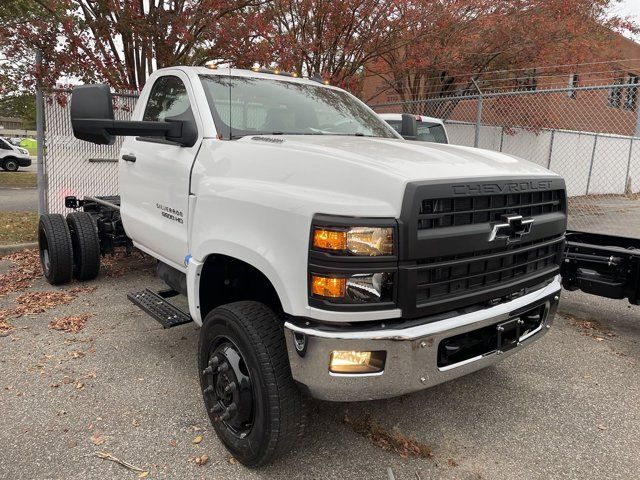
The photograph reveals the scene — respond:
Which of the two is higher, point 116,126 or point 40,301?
point 116,126

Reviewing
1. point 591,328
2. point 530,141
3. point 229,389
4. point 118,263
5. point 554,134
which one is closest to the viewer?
point 229,389

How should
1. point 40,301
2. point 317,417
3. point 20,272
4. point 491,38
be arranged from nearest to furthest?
point 317,417 → point 40,301 → point 20,272 → point 491,38

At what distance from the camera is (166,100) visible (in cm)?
396

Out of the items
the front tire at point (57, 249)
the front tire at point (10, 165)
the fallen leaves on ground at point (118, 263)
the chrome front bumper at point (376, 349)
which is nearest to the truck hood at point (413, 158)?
the chrome front bumper at point (376, 349)

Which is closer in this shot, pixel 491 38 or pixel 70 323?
pixel 70 323

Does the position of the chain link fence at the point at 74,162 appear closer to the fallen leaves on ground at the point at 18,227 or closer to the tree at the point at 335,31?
the fallen leaves on ground at the point at 18,227

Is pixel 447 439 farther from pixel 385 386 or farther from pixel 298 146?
pixel 298 146

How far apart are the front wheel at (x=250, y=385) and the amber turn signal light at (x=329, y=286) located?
0.43 meters

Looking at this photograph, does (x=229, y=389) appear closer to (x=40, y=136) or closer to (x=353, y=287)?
(x=353, y=287)

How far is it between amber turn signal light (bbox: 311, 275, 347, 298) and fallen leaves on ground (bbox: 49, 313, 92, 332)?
3071mm

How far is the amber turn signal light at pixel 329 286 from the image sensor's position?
7.24 feet

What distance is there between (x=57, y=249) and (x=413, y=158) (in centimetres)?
427

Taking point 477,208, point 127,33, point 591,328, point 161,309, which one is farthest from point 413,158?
point 127,33

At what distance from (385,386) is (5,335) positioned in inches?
137
